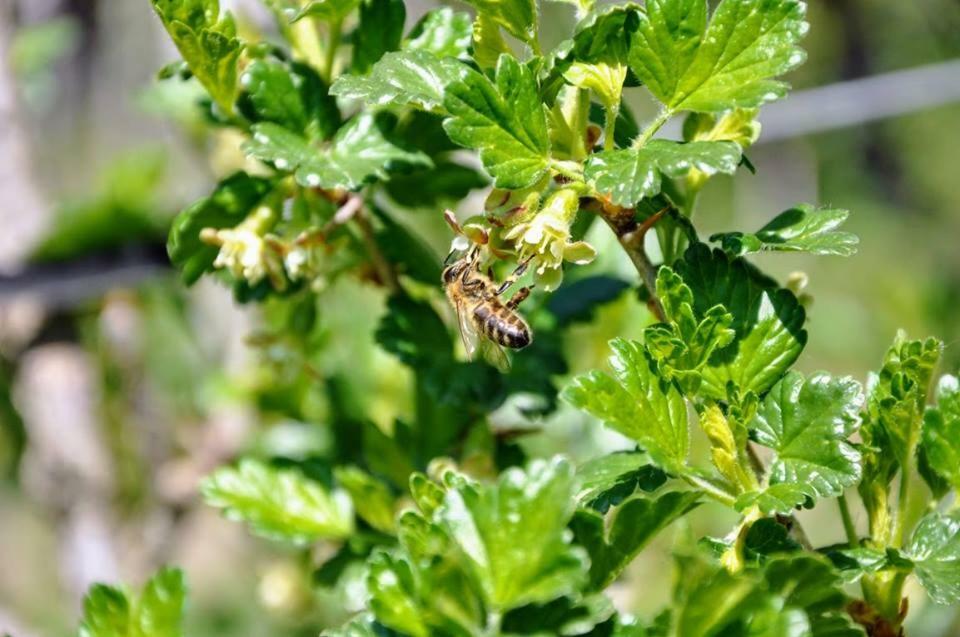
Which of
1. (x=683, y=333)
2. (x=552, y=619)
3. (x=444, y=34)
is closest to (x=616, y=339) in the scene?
(x=683, y=333)

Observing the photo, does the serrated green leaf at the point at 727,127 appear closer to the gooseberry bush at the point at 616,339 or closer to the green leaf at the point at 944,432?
the gooseberry bush at the point at 616,339

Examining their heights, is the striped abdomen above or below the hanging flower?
below

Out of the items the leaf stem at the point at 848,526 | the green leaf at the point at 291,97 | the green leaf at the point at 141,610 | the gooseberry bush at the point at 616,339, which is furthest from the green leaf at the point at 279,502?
the leaf stem at the point at 848,526

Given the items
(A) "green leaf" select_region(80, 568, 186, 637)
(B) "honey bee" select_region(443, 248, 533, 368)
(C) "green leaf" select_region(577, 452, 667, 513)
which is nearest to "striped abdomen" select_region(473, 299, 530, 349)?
(B) "honey bee" select_region(443, 248, 533, 368)

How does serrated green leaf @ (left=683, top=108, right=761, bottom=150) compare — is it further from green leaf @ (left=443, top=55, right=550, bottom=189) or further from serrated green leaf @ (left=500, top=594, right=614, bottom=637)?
serrated green leaf @ (left=500, top=594, right=614, bottom=637)

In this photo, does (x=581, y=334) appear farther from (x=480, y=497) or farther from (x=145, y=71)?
(x=145, y=71)

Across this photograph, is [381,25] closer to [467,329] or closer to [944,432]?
[467,329]
